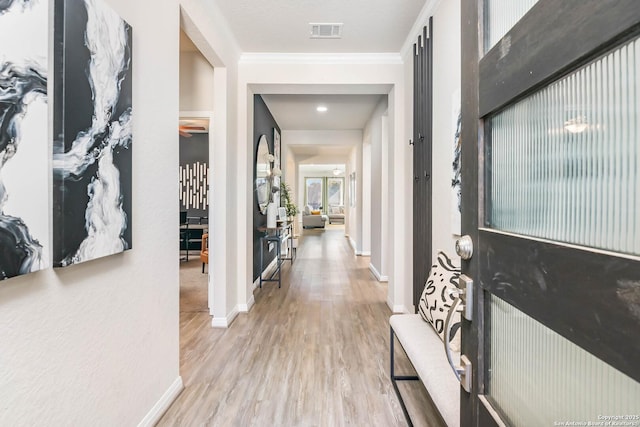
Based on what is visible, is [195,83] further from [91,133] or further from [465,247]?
[465,247]

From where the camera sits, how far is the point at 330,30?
2820 millimetres

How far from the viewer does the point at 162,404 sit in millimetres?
1752

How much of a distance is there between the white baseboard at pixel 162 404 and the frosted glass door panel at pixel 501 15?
2.13 m

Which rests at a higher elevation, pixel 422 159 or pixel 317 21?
pixel 317 21

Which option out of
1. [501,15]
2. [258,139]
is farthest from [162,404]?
[258,139]

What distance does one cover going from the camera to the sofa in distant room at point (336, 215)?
50.6 feet

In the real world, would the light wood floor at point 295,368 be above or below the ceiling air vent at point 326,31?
below

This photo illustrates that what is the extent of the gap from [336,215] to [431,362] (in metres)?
14.1

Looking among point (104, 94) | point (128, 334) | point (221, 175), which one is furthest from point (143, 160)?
point (221, 175)

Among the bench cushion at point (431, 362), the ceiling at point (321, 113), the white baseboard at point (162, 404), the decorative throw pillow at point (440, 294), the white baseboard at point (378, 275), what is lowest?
the white baseboard at point (162, 404)

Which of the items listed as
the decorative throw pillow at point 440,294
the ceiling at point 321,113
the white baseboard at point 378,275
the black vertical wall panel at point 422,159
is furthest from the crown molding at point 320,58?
the white baseboard at point 378,275

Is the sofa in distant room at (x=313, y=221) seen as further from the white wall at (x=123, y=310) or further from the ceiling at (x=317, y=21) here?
the white wall at (x=123, y=310)

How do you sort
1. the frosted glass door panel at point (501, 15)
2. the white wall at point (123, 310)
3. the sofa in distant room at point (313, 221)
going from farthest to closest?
the sofa in distant room at point (313, 221)
the white wall at point (123, 310)
the frosted glass door panel at point (501, 15)

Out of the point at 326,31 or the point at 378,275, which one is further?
the point at 378,275
